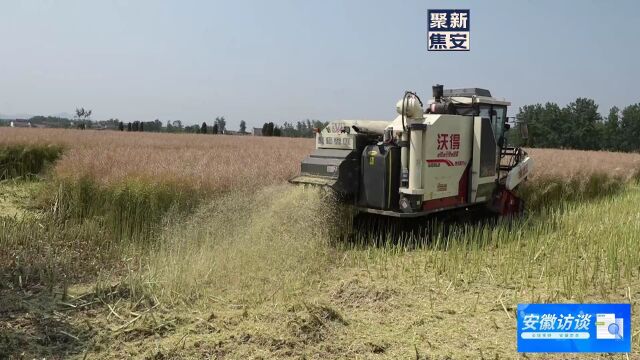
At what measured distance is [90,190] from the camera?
6.73m

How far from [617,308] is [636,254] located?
2.67 meters

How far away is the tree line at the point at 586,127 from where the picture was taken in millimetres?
62219

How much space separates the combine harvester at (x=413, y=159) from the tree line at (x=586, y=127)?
59.0 m

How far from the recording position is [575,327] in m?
2.73

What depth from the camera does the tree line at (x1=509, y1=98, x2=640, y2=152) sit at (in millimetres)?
62219

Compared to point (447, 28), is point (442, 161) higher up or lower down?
lower down

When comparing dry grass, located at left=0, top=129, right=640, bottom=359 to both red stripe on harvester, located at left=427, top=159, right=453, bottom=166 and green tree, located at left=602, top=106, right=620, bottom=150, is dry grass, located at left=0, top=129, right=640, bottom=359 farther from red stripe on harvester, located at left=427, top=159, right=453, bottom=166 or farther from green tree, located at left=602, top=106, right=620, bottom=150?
green tree, located at left=602, top=106, right=620, bottom=150

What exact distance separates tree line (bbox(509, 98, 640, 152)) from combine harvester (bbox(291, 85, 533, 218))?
59.0m

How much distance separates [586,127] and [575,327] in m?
67.9

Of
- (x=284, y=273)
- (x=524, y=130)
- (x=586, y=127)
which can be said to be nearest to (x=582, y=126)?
(x=586, y=127)

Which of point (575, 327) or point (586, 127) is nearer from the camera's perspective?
point (575, 327)

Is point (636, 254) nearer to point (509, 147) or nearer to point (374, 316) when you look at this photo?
point (374, 316)

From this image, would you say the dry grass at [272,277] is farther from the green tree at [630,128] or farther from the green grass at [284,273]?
the green tree at [630,128]

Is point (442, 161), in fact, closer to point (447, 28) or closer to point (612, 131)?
point (447, 28)
